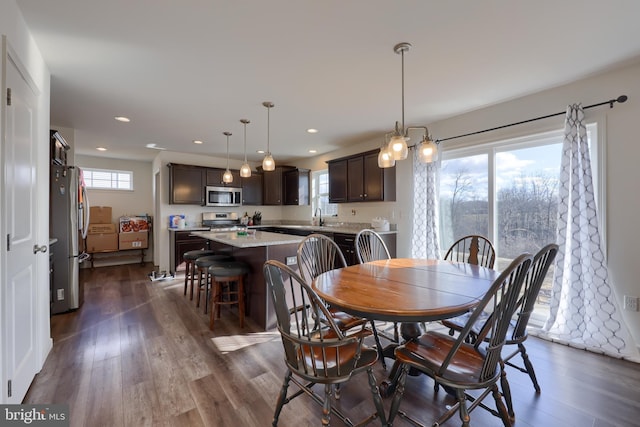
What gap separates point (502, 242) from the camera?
126 inches

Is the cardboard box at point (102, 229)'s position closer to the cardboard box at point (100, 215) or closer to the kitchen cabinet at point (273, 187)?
the cardboard box at point (100, 215)

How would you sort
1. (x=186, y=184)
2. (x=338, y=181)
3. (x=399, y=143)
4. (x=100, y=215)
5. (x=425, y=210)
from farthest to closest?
(x=100, y=215) < (x=186, y=184) < (x=338, y=181) < (x=425, y=210) < (x=399, y=143)

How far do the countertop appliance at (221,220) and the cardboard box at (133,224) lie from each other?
1514 mm

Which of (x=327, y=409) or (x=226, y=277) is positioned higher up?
(x=226, y=277)

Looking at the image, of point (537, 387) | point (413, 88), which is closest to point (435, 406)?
point (537, 387)

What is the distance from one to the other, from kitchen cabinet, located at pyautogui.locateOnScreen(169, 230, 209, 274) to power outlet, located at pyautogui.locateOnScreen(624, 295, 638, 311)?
5.36m

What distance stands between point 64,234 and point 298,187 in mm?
3825

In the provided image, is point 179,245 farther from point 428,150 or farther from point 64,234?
point 428,150

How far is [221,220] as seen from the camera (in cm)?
613

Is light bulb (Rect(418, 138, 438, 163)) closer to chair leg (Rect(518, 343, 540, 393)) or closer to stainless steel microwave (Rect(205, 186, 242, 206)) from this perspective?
chair leg (Rect(518, 343, 540, 393))

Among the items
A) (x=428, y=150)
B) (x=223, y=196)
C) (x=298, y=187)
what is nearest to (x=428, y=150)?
(x=428, y=150)

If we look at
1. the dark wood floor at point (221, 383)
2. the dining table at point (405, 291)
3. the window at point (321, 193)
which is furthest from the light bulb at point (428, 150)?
the window at point (321, 193)

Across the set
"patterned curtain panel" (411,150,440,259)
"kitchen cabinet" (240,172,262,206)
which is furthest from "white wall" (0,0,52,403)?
"kitchen cabinet" (240,172,262,206)

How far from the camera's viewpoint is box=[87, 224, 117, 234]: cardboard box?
570cm
